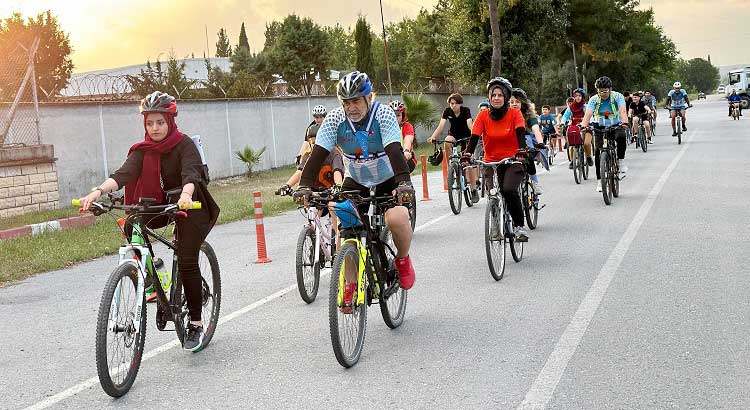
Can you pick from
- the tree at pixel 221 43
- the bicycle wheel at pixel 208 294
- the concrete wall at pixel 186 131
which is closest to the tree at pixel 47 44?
the concrete wall at pixel 186 131

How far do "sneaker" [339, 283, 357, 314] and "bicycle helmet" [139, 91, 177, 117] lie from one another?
1684mm

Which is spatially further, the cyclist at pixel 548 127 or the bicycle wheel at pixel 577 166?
the cyclist at pixel 548 127

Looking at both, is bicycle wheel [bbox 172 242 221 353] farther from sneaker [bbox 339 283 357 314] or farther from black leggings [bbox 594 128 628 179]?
black leggings [bbox 594 128 628 179]

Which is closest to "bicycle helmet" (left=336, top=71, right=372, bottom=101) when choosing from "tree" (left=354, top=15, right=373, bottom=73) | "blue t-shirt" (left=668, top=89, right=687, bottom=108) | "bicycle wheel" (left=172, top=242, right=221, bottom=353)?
"bicycle wheel" (left=172, top=242, right=221, bottom=353)

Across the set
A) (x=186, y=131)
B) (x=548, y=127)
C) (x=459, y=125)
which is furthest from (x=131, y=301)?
(x=548, y=127)

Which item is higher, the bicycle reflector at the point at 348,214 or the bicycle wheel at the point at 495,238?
the bicycle reflector at the point at 348,214

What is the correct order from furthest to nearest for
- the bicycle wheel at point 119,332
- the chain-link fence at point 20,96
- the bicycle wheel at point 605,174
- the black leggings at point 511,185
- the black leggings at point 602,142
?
the chain-link fence at point 20,96
the black leggings at point 602,142
the bicycle wheel at point 605,174
the black leggings at point 511,185
the bicycle wheel at point 119,332

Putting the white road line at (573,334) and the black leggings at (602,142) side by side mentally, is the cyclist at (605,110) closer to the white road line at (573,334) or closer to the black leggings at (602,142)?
Result: the black leggings at (602,142)

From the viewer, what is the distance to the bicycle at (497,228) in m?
8.63

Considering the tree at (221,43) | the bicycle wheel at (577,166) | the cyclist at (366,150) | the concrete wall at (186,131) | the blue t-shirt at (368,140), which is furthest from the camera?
the tree at (221,43)

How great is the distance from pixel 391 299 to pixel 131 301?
2.13 meters

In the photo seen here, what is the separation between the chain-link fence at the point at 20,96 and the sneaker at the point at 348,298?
44.8 feet

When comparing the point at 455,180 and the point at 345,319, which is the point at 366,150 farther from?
the point at 455,180

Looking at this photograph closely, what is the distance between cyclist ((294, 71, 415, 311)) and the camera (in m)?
6.20
